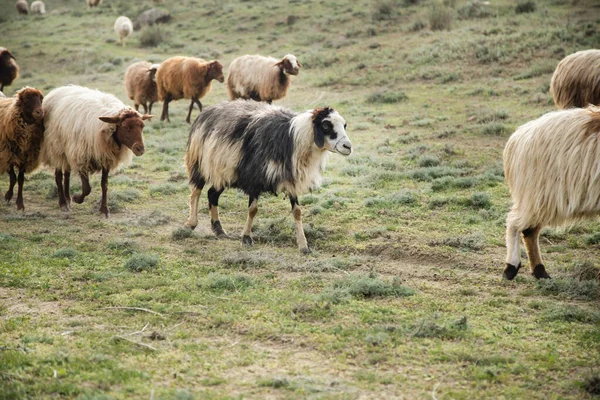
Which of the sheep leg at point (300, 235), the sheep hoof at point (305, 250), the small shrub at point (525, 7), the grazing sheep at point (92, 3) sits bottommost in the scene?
the sheep hoof at point (305, 250)

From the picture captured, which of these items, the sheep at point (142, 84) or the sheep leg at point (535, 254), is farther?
the sheep at point (142, 84)

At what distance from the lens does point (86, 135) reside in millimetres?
9984

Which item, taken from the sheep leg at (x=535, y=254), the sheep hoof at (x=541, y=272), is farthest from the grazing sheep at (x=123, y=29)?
the sheep hoof at (x=541, y=272)

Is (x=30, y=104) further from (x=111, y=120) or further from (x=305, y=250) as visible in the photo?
(x=305, y=250)

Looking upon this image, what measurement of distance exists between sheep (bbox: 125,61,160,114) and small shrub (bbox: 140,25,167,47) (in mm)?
12355

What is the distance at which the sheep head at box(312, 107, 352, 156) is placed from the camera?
8.20 m

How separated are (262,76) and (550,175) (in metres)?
12.6

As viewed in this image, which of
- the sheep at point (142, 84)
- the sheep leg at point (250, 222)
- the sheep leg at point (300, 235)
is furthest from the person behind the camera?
the sheep at point (142, 84)

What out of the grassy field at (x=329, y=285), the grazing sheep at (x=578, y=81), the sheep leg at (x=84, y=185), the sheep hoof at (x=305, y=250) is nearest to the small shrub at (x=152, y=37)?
the grassy field at (x=329, y=285)

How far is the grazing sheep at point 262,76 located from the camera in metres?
18.0

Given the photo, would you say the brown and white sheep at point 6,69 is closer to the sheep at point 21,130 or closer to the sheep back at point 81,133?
the sheep at point 21,130

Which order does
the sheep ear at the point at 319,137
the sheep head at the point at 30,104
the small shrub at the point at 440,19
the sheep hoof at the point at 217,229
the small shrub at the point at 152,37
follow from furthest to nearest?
the small shrub at the point at 152,37
the small shrub at the point at 440,19
the sheep head at the point at 30,104
the sheep hoof at the point at 217,229
the sheep ear at the point at 319,137

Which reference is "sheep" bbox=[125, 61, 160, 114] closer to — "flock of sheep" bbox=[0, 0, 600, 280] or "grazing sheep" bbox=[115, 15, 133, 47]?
"flock of sheep" bbox=[0, 0, 600, 280]

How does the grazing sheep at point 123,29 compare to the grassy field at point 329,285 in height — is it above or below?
above
